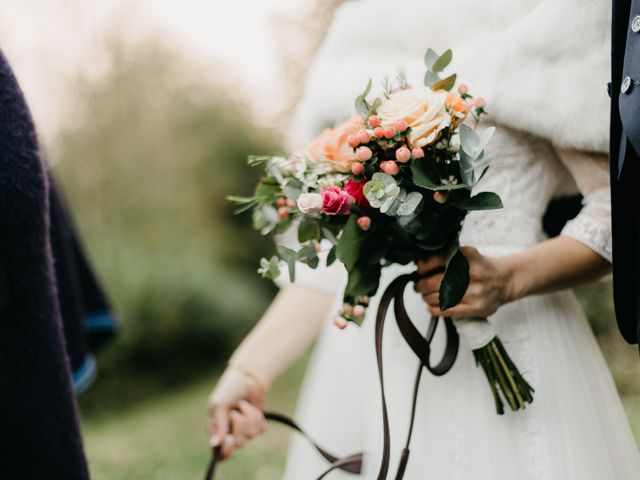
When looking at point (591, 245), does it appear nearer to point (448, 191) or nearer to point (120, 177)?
point (448, 191)

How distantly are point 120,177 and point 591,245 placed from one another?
513 inches

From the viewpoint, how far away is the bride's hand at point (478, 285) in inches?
54.2

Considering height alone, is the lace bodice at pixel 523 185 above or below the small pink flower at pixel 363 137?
below

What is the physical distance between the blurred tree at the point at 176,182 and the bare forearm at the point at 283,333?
311 inches

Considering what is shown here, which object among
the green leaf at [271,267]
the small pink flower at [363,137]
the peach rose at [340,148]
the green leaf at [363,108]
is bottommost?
the green leaf at [271,267]

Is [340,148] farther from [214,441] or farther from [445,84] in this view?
[214,441]

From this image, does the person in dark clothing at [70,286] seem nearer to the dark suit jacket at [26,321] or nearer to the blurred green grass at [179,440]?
the dark suit jacket at [26,321]

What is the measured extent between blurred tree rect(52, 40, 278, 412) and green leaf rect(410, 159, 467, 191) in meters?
8.60

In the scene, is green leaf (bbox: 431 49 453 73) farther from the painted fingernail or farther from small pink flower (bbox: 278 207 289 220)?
the painted fingernail

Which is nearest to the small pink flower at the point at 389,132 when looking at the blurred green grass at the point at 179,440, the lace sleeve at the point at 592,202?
the lace sleeve at the point at 592,202

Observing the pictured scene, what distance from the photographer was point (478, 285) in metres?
1.38

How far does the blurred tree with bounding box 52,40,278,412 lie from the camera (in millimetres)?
9930

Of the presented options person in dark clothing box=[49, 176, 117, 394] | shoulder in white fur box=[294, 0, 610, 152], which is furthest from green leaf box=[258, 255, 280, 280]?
person in dark clothing box=[49, 176, 117, 394]

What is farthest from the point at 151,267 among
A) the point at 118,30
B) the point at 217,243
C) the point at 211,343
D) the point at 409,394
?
the point at 409,394
